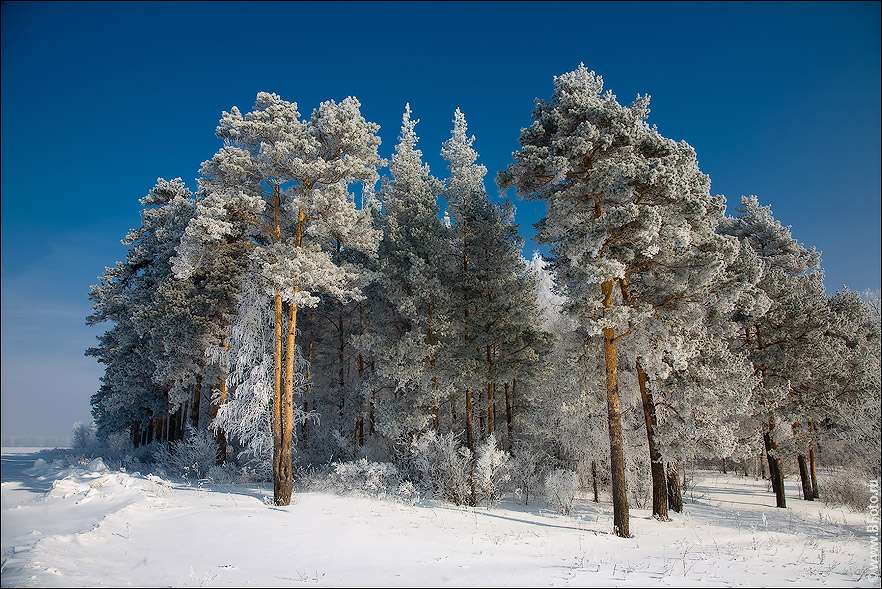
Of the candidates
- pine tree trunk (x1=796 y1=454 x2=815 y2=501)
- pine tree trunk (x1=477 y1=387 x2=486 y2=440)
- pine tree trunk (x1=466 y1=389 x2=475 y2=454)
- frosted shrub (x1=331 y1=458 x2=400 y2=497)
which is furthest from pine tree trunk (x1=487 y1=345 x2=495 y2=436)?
pine tree trunk (x1=796 y1=454 x2=815 y2=501)

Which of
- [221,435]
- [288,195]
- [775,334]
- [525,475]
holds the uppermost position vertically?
[288,195]

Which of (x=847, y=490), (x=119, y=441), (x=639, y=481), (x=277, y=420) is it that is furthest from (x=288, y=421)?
(x=119, y=441)

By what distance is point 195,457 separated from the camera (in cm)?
2267

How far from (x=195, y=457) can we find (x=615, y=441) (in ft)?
62.8

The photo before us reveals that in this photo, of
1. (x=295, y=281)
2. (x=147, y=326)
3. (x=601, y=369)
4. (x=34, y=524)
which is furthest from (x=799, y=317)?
(x=147, y=326)

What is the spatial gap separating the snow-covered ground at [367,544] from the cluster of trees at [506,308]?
7.31 feet

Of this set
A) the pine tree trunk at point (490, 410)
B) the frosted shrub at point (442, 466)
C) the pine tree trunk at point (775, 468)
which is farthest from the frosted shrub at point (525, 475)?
the pine tree trunk at point (775, 468)

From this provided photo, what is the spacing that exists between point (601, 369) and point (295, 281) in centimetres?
1182

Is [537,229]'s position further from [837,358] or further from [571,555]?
[837,358]

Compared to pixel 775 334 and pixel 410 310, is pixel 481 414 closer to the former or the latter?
pixel 410 310

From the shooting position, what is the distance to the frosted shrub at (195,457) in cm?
2219

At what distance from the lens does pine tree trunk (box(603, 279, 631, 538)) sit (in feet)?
44.7

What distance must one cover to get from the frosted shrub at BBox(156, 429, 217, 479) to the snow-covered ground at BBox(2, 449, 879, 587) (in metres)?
4.72

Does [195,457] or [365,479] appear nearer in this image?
[365,479]
